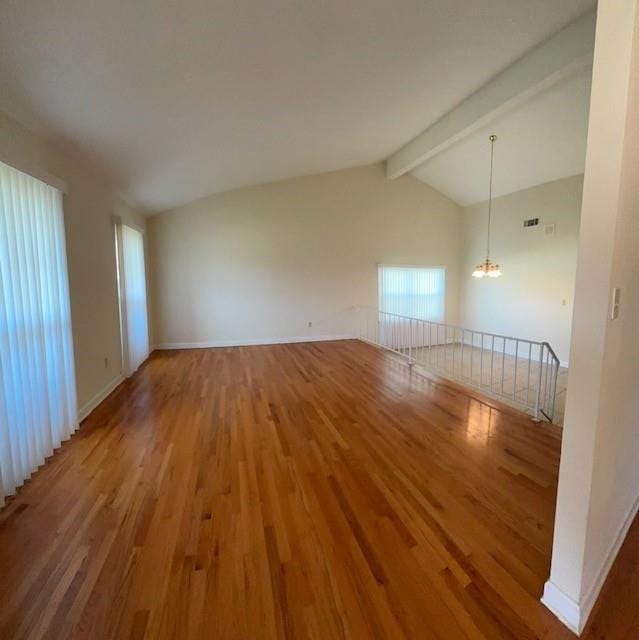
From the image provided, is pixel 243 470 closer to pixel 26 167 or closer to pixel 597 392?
pixel 597 392

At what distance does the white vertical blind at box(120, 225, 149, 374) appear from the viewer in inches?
165

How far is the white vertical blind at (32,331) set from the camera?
6.24 feet

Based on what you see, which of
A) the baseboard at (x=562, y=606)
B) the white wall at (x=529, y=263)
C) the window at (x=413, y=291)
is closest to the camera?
the baseboard at (x=562, y=606)

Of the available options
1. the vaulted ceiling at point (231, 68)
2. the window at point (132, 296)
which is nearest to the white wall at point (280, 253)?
the window at point (132, 296)

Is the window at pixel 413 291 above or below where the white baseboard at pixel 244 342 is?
above

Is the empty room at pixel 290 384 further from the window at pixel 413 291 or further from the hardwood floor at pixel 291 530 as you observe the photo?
the window at pixel 413 291

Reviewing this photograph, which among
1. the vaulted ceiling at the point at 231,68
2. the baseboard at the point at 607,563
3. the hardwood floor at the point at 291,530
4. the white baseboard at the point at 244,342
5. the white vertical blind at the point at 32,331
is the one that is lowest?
the hardwood floor at the point at 291,530

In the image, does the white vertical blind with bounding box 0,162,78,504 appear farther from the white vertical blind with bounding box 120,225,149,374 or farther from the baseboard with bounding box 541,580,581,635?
the baseboard with bounding box 541,580,581,635

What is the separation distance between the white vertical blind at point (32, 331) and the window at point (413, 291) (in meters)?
5.73

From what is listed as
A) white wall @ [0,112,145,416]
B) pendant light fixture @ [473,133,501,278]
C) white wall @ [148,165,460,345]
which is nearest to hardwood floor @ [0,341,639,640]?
white wall @ [0,112,145,416]

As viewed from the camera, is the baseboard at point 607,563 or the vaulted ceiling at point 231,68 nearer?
the baseboard at point 607,563

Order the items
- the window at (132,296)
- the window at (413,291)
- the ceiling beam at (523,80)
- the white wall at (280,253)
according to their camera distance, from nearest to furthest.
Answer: the ceiling beam at (523,80)
the window at (132,296)
the white wall at (280,253)
the window at (413,291)

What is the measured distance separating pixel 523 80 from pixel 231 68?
299 cm

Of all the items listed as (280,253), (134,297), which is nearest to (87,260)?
(134,297)
